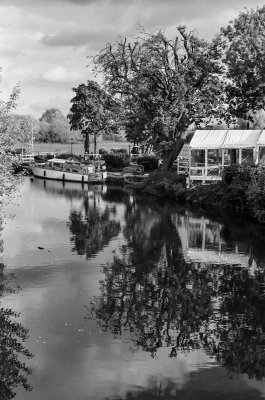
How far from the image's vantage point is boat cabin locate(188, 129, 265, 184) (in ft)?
155

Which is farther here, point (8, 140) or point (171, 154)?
point (171, 154)

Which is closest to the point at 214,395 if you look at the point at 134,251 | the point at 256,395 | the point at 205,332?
the point at 256,395

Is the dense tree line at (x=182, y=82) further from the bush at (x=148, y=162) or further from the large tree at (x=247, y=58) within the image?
the bush at (x=148, y=162)

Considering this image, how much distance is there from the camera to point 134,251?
86.1ft

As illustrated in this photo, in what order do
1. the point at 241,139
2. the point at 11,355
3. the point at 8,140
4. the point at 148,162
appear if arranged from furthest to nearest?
1. the point at 148,162
2. the point at 241,139
3. the point at 8,140
4. the point at 11,355

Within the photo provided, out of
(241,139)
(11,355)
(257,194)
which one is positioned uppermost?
(241,139)

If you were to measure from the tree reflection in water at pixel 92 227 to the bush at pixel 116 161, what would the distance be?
29551 millimetres

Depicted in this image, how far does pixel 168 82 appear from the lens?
2125 inches

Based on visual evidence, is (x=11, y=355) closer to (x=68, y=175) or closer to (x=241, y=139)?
(x=241, y=139)

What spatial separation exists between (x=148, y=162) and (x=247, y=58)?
24688 mm

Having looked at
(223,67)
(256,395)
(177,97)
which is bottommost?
(256,395)

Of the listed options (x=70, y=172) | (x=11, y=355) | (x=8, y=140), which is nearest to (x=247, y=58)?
(x=70, y=172)

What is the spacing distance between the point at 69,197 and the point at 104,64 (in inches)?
588

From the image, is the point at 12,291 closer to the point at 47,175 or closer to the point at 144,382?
the point at 144,382
